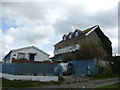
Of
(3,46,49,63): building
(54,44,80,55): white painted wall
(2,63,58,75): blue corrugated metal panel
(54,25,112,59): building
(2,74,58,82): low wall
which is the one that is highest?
(54,25,112,59): building

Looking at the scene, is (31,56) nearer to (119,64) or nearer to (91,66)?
(91,66)

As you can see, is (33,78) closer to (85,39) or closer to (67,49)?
(85,39)

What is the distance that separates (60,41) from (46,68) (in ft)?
93.8

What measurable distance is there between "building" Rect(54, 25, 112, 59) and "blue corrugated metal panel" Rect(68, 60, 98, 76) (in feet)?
29.1

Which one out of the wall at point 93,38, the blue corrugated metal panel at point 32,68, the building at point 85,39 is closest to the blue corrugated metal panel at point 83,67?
the blue corrugated metal panel at point 32,68

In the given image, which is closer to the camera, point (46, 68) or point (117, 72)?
point (46, 68)

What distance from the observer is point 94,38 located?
36.2 m

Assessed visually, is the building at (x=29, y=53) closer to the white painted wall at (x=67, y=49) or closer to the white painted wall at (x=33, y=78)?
the white painted wall at (x=67, y=49)

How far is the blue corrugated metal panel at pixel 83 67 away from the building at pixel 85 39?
8.88 m

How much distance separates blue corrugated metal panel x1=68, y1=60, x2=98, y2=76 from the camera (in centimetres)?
2271

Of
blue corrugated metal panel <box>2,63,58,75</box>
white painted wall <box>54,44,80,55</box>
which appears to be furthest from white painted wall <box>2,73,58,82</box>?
white painted wall <box>54,44,80,55</box>

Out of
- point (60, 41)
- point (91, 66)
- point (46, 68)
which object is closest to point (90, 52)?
point (91, 66)

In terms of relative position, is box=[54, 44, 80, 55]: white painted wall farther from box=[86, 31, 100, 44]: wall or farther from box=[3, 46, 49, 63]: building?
box=[3, 46, 49, 63]: building

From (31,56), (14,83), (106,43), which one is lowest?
(14,83)
